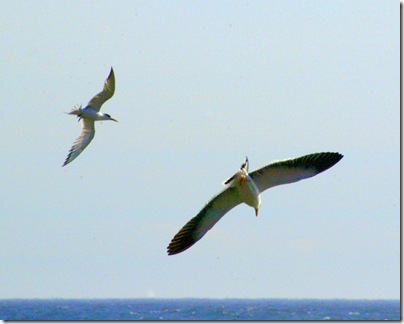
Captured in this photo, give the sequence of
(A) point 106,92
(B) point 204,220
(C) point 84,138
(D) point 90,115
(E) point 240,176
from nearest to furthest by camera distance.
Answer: (E) point 240,176, (B) point 204,220, (A) point 106,92, (D) point 90,115, (C) point 84,138

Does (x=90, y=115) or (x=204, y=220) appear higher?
(x=90, y=115)

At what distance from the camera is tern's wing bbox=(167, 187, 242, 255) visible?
28812 mm

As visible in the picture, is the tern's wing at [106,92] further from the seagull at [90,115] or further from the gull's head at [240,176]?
the gull's head at [240,176]

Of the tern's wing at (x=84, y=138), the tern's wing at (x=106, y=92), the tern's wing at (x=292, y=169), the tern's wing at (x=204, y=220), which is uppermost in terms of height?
the tern's wing at (x=106, y=92)

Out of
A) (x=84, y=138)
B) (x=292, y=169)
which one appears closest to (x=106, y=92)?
(x=84, y=138)

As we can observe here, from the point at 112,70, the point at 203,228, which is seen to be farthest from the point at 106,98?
the point at 203,228

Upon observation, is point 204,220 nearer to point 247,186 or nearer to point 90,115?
point 247,186

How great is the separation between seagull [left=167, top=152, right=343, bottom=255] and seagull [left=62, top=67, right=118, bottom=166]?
454 inches

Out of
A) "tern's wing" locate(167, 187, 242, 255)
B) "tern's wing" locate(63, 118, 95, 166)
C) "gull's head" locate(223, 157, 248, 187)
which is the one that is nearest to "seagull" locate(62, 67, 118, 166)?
"tern's wing" locate(63, 118, 95, 166)

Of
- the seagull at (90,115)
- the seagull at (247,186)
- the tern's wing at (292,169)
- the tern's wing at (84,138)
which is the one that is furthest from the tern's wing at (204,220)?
the tern's wing at (84,138)

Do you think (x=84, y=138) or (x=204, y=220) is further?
(x=84, y=138)

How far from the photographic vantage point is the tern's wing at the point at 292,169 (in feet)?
90.4

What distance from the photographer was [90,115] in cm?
4125

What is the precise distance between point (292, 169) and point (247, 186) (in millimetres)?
1181
